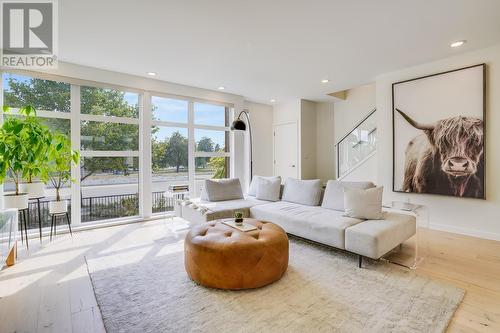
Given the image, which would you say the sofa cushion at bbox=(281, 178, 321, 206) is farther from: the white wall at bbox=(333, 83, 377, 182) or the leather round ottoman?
the white wall at bbox=(333, 83, 377, 182)

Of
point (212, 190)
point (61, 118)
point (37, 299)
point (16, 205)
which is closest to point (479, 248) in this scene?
point (212, 190)

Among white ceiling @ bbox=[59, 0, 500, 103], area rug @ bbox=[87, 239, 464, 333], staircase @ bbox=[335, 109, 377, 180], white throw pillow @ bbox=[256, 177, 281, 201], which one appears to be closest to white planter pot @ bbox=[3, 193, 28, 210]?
area rug @ bbox=[87, 239, 464, 333]

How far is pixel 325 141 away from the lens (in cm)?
683

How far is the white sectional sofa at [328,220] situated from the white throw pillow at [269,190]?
0.14 meters

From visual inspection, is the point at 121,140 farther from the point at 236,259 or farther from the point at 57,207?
the point at 236,259

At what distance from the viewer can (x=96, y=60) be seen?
3869 millimetres

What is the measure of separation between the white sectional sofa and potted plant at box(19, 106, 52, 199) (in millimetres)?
1925

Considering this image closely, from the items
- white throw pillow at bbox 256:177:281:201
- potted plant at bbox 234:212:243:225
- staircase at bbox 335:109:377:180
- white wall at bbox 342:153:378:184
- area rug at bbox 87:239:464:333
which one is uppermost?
staircase at bbox 335:109:377:180

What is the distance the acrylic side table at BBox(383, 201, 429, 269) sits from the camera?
2812 millimetres

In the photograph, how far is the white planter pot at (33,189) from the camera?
10.8ft

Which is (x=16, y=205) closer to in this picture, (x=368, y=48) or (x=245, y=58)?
(x=245, y=58)

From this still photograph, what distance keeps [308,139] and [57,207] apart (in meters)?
5.54

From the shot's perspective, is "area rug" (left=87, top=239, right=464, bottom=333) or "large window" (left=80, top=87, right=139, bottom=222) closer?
"area rug" (left=87, top=239, right=464, bottom=333)

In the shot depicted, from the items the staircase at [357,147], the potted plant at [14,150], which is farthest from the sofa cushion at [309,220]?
the potted plant at [14,150]
